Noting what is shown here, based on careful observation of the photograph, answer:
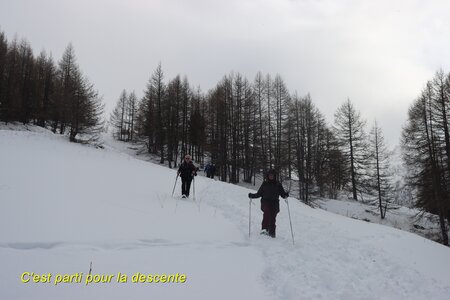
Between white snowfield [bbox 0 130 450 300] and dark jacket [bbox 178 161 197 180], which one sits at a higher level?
dark jacket [bbox 178 161 197 180]

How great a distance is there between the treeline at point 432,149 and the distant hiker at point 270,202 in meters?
16.3

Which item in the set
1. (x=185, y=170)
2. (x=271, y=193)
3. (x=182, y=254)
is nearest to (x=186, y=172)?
(x=185, y=170)

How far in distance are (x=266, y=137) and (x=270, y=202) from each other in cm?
2531

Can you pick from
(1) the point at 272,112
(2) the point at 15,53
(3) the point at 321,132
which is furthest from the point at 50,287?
(2) the point at 15,53

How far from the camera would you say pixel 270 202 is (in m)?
8.17

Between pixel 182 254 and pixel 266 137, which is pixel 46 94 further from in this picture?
pixel 182 254

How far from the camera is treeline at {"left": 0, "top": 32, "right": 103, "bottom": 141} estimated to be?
85.7 feet

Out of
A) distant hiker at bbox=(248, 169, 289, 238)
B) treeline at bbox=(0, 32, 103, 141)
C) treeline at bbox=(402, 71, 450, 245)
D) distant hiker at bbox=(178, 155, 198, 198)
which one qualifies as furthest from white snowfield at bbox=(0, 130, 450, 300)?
treeline at bbox=(0, 32, 103, 141)

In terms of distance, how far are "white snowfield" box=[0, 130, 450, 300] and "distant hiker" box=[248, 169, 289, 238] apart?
52 centimetres

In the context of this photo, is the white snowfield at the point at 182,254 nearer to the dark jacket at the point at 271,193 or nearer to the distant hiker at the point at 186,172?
the dark jacket at the point at 271,193

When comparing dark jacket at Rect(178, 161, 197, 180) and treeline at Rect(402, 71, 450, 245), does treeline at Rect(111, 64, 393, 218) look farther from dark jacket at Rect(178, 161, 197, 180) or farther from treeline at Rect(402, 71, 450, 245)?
dark jacket at Rect(178, 161, 197, 180)

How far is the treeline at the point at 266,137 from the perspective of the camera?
102ft

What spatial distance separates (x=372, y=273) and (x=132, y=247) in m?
4.85

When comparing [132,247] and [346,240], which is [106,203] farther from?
[346,240]
